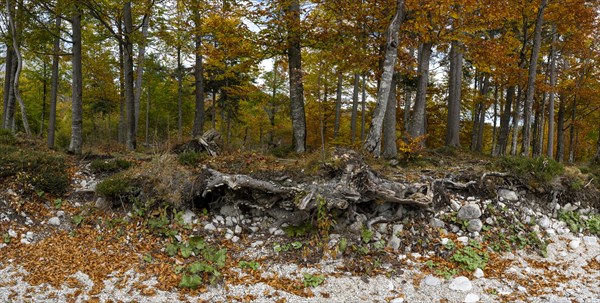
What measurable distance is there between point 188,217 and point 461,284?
4.40 m

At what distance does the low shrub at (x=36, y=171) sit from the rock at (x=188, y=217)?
101 inches

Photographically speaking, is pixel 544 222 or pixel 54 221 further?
pixel 544 222

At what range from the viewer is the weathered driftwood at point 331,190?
5281mm

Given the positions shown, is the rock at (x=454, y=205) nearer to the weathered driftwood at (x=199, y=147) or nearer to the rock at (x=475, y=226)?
the rock at (x=475, y=226)

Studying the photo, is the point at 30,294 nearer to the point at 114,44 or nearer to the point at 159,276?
the point at 159,276

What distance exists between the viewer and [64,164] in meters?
6.79

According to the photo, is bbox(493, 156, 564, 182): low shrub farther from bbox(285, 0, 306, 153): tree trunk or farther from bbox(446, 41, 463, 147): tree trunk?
bbox(446, 41, 463, 147): tree trunk

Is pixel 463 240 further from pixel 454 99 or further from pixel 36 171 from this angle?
pixel 454 99

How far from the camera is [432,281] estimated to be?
4320mm

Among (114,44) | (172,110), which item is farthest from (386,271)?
(172,110)

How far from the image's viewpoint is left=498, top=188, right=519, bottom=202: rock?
242 inches

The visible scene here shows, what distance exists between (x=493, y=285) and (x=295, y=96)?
710cm

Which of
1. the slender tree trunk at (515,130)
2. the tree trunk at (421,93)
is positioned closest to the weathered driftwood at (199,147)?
the tree trunk at (421,93)

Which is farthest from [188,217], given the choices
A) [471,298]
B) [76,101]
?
[76,101]
